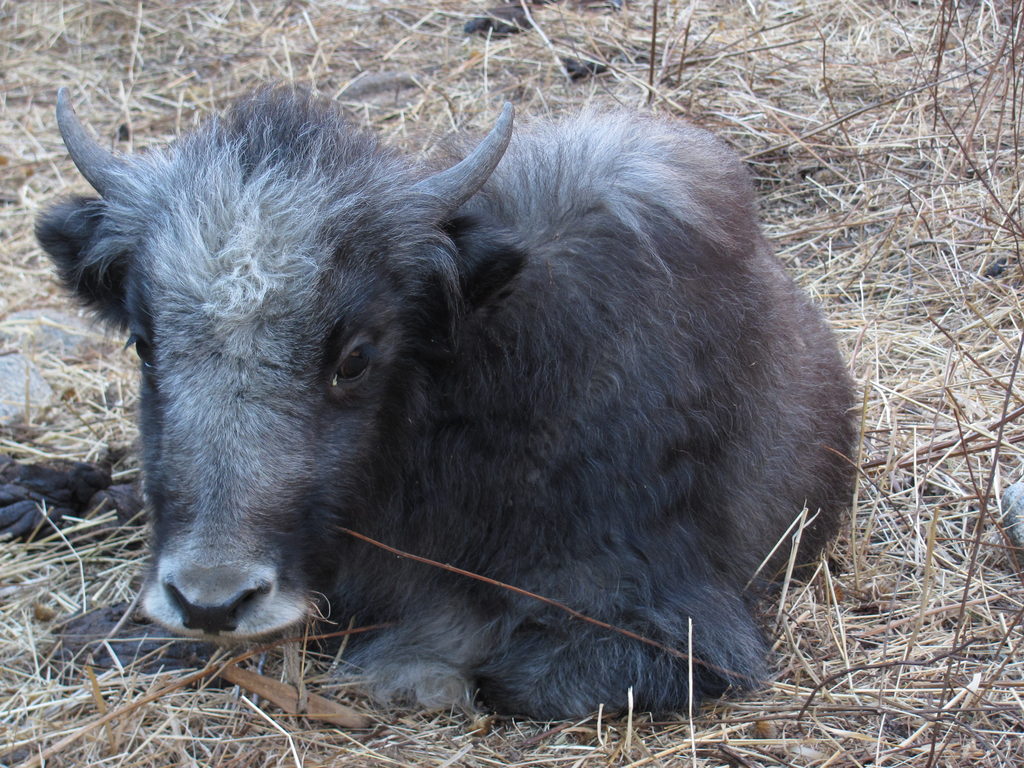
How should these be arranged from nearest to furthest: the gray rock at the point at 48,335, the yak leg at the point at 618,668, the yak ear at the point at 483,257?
the yak ear at the point at 483,257 → the yak leg at the point at 618,668 → the gray rock at the point at 48,335

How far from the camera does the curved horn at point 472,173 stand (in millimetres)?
3416

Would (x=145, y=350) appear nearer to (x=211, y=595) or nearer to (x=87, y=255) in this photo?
(x=87, y=255)

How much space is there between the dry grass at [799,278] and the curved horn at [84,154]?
158cm

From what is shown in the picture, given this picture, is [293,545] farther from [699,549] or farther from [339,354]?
[699,549]

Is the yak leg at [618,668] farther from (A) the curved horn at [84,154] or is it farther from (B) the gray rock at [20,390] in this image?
(B) the gray rock at [20,390]

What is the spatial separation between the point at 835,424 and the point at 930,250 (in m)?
1.99

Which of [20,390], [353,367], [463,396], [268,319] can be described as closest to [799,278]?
[463,396]

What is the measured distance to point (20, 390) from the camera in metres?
5.71

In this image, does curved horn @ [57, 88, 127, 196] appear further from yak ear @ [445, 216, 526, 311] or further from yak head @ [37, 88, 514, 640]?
yak ear @ [445, 216, 526, 311]

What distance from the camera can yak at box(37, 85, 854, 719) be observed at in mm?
3186

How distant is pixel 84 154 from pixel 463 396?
1.42 m

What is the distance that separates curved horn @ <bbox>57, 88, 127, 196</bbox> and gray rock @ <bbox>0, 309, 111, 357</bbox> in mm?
2657

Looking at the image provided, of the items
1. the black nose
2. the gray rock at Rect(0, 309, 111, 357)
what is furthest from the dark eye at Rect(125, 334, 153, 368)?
the gray rock at Rect(0, 309, 111, 357)

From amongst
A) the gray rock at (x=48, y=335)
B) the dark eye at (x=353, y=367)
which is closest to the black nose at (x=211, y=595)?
the dark eye at (x=353, y=367)
